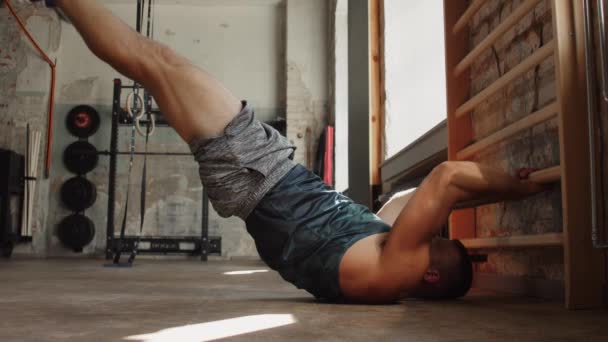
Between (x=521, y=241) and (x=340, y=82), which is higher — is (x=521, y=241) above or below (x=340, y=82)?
below

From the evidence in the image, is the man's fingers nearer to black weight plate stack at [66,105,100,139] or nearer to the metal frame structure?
the metal frame structure

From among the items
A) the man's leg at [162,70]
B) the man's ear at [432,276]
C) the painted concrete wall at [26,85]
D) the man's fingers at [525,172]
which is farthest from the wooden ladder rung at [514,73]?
the painted concrete wall at [26,85]

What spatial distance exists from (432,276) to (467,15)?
1264 mm

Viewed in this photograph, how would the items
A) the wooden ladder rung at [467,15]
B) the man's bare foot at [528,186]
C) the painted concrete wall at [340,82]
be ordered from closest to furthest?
1. the man's bare foot at [528,186]
2. the wooden ladder rung at [467,15]
3. the painted concrete wall at [340,82]

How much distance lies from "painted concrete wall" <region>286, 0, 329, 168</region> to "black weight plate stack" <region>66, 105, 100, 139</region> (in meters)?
2.65

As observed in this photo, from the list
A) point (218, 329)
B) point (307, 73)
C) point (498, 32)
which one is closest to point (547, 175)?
point (498, 32)

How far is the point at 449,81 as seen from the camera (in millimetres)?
2846

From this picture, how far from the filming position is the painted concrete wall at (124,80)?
8125mm

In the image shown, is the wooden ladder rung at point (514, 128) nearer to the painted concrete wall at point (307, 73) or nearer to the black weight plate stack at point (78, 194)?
the painted concrete wall at point (307, 73)

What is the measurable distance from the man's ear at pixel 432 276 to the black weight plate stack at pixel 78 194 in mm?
6854

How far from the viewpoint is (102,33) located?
78.5 inches

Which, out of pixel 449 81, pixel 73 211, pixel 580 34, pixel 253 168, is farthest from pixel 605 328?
pixel 73 211

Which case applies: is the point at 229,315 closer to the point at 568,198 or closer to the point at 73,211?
the point at 568,198

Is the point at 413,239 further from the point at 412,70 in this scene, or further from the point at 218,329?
the point at 412,70
